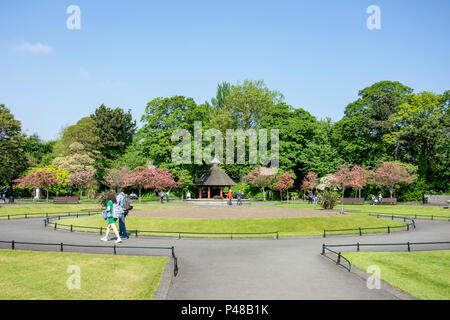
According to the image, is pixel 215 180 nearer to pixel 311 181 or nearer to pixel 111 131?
pixel 311 181

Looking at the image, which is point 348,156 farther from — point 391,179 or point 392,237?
point 392,237

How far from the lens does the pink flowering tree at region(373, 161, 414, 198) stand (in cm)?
5053

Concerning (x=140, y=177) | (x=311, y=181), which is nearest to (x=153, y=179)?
(x=140, y=177)

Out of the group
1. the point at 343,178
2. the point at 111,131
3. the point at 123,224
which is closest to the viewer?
the point at 123,224

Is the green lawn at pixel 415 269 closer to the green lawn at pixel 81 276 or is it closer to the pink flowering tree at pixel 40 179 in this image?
the green lawn at pixel 81 276

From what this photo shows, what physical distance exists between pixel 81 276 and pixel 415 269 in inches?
474

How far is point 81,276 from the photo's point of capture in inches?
432

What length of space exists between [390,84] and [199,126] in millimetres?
35411

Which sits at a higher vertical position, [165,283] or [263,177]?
[263,177]

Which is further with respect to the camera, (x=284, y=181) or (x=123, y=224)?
(x=284, y=181)

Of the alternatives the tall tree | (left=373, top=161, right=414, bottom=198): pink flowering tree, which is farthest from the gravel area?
the tall tree

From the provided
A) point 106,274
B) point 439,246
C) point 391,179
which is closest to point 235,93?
point 391,179

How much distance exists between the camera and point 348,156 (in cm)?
6056

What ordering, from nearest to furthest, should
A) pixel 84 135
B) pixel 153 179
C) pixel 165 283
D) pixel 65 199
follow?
pixel 165 283 → pixel 65 199 → pixel 153 179 → pixel 84 135
